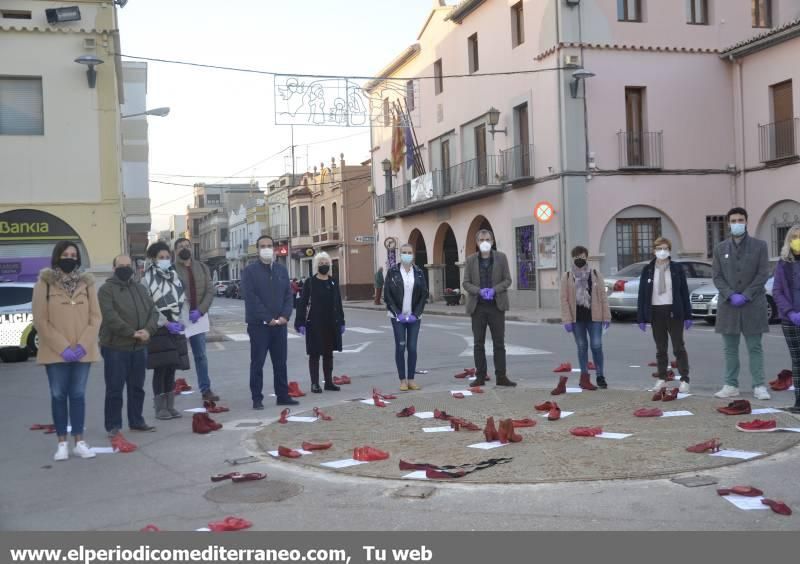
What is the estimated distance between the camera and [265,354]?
10312 mm

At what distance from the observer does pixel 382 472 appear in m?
6.57

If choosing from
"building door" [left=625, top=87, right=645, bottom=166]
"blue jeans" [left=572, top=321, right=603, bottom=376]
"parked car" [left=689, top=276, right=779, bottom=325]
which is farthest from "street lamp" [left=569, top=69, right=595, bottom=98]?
"blue jeans" [left=572, top=321, right=603, bottom=376]

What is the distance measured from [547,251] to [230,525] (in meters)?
24.2

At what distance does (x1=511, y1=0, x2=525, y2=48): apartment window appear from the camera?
30.0 metres

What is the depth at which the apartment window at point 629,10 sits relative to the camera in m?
27.8

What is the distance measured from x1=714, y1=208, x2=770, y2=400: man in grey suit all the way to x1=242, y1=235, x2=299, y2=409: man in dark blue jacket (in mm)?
4887

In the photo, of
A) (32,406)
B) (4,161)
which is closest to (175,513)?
(32,406)

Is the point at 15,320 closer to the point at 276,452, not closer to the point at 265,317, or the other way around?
the point at 265,317

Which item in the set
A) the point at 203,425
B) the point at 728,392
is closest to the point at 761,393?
the point at 728,392

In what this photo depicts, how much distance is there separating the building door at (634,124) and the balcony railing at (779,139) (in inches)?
144

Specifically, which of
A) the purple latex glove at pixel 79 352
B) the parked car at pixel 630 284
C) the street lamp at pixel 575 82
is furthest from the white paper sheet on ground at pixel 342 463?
the street lamp at pixel 575 82

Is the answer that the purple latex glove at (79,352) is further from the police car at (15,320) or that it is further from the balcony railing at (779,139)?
the balcony railing at (779,139)

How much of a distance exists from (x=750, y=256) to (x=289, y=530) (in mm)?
6413
